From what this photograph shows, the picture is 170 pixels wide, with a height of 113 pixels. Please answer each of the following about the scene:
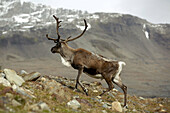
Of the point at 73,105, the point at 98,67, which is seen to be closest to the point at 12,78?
the point at 73,105

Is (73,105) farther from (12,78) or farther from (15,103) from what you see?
(12,78)

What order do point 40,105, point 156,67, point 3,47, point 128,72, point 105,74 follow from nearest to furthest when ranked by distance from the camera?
point 40,105
point 105,74
point 128,72
point 156,67
point 3,47

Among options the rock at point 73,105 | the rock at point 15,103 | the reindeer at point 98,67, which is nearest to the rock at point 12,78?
the rock at point 73,105

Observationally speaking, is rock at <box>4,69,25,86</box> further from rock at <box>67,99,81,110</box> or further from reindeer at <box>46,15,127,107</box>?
reindeer at <box>46,15,127,107</box>

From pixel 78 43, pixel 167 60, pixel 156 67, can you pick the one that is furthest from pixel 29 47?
pixel 167 60

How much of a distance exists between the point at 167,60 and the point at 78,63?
202993 mm

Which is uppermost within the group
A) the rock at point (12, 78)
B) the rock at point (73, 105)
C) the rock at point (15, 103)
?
the rock at point (15, 103)

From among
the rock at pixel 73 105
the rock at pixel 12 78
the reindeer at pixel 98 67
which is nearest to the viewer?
the rock at pixel 73 105

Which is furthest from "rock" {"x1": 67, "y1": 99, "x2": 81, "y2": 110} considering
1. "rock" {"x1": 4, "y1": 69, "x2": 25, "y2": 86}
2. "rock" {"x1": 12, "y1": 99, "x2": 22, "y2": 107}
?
"rock" {"x1": 4, "y1": 69, "x2": 25, "y2": 86}

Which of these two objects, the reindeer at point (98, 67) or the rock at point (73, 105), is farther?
the reindeer at point (98, 67)

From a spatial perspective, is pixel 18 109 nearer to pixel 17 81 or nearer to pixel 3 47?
pixel 17 81

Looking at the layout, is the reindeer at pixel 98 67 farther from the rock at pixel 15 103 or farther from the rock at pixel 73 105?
the rock at pixel 15 103

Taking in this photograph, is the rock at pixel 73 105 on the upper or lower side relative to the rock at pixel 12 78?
lower

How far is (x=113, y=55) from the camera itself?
193 m
